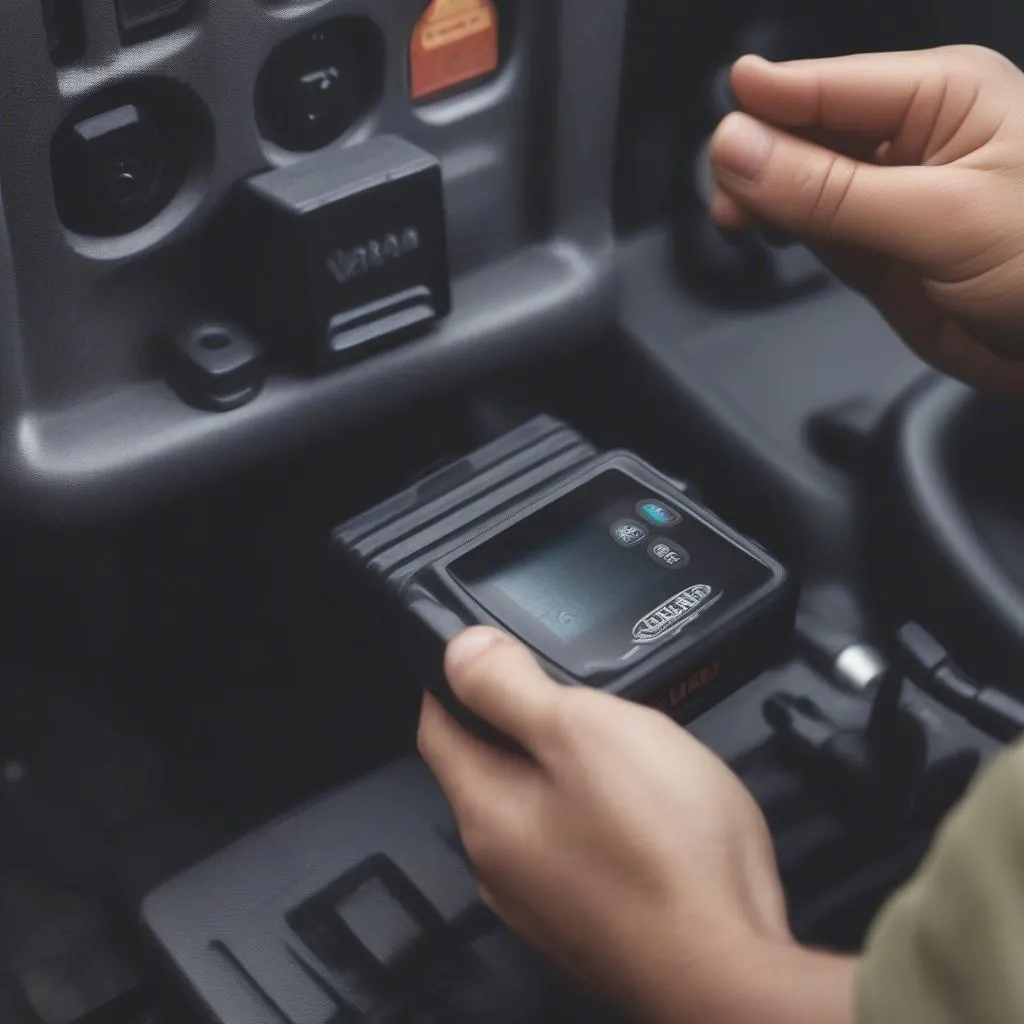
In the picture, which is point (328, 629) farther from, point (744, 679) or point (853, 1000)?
point (853, 1000)

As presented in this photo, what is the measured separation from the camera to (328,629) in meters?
1.09

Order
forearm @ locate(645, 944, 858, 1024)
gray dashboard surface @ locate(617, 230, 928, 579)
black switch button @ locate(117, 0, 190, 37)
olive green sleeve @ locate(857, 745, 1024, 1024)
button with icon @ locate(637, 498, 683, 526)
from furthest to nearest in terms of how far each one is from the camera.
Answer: gray dashboard surface @ locate(617, 230, 928, 579) < button with icon @ locate(637, 498, 683, 526) < black switch button @ locate(117, 0, 190, 37) < forearm @ locate(645, 944, 858, 1024) < olive green sleeve @ locate(857, 745, 1024, 1024)

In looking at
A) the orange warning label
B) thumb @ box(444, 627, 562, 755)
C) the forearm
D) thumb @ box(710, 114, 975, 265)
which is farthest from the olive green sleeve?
the orange warning label

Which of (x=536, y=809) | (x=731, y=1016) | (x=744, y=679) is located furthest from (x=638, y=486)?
(x=731, y=1016)

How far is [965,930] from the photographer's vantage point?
19.6 inches

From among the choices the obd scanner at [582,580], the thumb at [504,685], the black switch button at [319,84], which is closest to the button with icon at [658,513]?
the obd scanner at [582,580]

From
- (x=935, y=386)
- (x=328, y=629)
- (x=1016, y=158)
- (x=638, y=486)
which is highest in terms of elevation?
(x=1016, y=158)

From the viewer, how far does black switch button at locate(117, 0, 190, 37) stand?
2.45 feet

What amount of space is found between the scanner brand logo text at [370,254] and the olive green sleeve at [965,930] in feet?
1.54

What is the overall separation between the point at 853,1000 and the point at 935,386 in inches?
25.8

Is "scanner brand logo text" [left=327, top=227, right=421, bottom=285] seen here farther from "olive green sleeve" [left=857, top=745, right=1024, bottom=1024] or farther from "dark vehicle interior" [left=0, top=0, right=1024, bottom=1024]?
"olive green sleeve" [left=857, top=745, right=1024, bottom=1024]

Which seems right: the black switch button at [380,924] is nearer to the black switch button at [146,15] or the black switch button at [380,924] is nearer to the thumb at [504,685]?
the thumb at [504,685]

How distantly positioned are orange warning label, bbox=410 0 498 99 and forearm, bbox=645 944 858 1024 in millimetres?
523

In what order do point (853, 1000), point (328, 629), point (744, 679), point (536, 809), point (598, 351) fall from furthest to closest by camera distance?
1. point (598, 351)
2. point (328, 629)
3. point (744, 679)
4. point (536, 809)
5. point (853, 1000)
